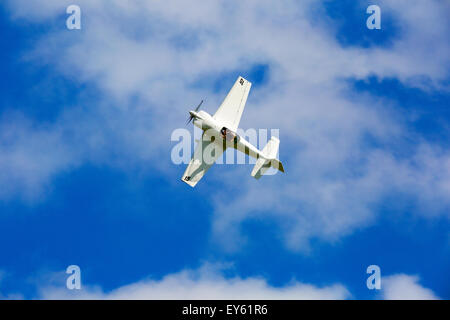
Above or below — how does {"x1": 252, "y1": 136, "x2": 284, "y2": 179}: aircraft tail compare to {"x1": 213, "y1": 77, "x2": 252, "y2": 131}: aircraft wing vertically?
below

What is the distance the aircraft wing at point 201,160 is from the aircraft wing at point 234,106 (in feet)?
11.0

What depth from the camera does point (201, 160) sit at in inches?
2692

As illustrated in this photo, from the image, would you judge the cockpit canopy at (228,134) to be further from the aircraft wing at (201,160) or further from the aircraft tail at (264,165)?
the aircraft tail at (264,165)

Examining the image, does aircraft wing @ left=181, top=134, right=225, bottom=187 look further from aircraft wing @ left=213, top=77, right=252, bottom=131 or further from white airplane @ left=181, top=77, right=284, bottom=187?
aircraft wing @ left=213, top=77, right=252, bottom=131

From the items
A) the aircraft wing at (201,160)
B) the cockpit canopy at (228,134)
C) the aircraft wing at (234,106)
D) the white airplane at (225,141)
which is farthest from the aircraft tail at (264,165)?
the aircraft wing at (234,106)

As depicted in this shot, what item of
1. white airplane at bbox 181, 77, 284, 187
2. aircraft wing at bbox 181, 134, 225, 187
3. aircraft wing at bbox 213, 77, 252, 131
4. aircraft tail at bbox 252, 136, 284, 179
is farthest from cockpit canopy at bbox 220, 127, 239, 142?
aircraft tail at bbox 252, 136, 284, 179

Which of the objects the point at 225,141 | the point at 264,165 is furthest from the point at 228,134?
the point at 264,165

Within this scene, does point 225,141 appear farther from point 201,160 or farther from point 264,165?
point 264,165

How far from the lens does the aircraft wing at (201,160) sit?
222 feet

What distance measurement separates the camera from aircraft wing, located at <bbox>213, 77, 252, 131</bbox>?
222 feet

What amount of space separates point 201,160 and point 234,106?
8607mm

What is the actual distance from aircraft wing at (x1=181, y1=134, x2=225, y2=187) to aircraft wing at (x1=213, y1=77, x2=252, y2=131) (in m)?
3.36
